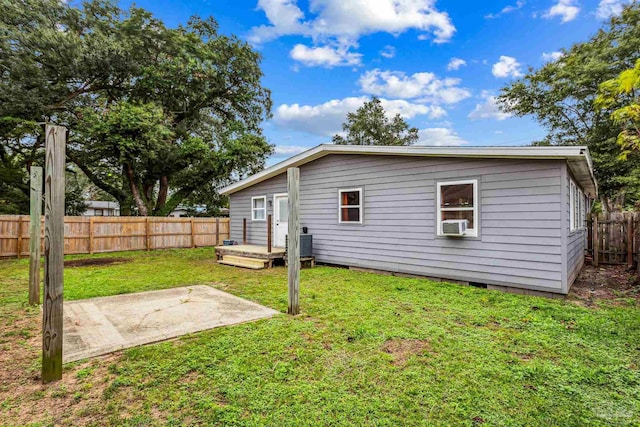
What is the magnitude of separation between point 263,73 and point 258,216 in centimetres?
1224

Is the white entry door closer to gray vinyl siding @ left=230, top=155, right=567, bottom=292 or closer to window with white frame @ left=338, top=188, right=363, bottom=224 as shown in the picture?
gray vinyl siding @ left=230, top=155, right=567, bottom=292

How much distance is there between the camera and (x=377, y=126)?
24953 mm

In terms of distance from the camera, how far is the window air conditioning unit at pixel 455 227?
6074 mm

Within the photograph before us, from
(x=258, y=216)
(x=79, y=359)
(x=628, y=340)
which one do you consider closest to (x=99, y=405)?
(x=79, y=359)

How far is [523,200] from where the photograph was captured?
18.0 feet

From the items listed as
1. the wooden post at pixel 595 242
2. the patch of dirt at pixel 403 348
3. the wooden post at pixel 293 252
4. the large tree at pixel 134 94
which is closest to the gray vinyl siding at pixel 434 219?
the patch of dirt at pixel 403 348

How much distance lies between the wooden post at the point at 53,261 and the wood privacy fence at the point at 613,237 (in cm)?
1114

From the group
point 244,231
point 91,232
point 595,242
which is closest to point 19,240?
point 91,232

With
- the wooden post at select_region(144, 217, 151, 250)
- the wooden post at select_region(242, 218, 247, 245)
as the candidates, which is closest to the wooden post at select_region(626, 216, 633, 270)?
the wooden post at select_region(242, 218, 247, 245)

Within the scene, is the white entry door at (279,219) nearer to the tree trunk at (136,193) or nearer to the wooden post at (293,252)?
the wooden post at (293,252)

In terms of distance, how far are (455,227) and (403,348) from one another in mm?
3597

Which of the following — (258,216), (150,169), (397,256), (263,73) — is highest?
(263,73)

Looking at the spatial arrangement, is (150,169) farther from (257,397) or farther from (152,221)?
(257,397)

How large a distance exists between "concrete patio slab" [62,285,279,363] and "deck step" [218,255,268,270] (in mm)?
2801
